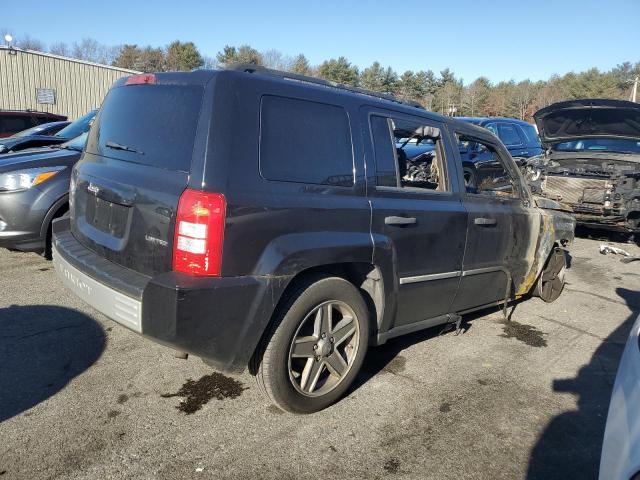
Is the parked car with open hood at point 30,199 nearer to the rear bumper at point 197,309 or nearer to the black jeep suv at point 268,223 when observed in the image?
the black jeep suv at point 268,223

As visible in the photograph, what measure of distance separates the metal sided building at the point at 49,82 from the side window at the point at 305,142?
84.9 feet

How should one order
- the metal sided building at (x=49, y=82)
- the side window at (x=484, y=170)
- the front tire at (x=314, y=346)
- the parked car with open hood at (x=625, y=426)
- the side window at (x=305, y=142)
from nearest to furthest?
1. the parked car with open hood at (x=625, y=426)
2. the side window at (x=305, y=142)
3. the front tire at (x=314, y=346)
4. the side window at (x=484, y=170)
5. the metal sided building at (x=49, y=82)

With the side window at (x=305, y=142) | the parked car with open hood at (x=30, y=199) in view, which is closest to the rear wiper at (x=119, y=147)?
the side window at (x=305, y=142)

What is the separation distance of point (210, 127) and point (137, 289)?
93 centimetres

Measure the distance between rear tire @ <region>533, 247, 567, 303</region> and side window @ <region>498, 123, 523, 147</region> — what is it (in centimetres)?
656

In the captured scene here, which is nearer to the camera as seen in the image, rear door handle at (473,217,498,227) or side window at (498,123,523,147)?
rear door handle at (473,217,498,227)

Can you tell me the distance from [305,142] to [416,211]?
1012mm

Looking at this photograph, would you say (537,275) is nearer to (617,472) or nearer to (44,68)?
(617,472)

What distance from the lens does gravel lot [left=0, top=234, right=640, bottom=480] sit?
2713mm

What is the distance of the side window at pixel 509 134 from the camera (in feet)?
39.0

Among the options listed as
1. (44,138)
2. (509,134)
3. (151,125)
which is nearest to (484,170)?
(151,125)

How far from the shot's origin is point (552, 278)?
229 inches

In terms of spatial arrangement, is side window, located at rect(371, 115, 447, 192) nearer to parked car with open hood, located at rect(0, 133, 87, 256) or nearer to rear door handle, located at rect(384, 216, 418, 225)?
rear door handle, located at rect(384, 216, 418, 225)

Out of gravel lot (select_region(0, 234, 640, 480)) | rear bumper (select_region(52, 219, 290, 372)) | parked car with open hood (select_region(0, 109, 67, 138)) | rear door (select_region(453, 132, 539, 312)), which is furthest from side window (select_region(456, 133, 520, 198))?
parked car with open hood (select_region(0, 109, 67, 138))
